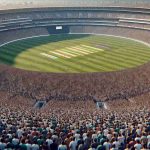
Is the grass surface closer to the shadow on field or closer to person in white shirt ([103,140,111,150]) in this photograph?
the shadow on field

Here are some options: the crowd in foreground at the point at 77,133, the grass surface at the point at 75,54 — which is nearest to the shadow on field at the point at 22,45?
the grass surface at the point at 75,54

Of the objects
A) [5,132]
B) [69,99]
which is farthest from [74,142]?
[69,99]

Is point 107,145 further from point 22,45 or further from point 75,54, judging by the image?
point 22,45

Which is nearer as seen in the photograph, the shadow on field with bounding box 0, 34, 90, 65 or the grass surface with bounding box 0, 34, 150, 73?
the grass surface with bounding box 0, 34, 150, 73

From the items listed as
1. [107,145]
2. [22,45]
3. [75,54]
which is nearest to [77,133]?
[107,145]

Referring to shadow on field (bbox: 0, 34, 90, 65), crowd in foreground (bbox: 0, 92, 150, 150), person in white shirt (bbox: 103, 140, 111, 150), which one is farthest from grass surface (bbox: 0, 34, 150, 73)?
person in white shirt (bbox: 103, 140, 111, 150)

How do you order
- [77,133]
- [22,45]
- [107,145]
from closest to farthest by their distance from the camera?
[107,145] < [77,133] < [22,45]

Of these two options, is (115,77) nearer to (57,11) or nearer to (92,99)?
(92,99)
